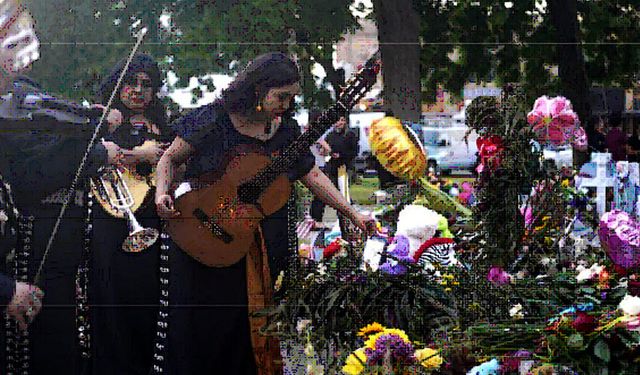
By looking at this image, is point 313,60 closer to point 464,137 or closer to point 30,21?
point 464,137

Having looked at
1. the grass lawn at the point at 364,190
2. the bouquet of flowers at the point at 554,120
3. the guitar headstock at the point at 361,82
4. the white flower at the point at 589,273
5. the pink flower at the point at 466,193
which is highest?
the guitar headstock at the point at 361,82

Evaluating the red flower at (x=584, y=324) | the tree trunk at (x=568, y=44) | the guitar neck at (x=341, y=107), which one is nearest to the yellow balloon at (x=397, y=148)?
the guitar neck at (x=341, y=107)

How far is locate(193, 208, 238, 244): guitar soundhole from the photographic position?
372cm

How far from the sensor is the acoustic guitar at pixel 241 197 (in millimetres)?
3635

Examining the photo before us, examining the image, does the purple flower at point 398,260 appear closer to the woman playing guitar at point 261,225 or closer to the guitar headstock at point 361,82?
the woman playing guitar at point 261,225

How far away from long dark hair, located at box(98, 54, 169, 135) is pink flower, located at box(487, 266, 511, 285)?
1140 mm

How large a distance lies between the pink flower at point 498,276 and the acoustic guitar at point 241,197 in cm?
71

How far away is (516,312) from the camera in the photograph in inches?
136

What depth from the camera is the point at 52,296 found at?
3.80m

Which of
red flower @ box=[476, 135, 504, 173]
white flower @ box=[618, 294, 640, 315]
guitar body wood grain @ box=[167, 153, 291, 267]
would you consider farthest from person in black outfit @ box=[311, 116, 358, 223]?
white flower @ box=[618, 294, 640, 315]

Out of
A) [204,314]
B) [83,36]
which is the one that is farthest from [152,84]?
[204,314]

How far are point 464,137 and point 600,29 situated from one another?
564mm

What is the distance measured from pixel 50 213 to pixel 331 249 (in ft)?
2.99

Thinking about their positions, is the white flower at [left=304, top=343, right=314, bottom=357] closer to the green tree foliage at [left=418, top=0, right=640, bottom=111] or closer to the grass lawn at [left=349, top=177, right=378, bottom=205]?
the grass lawn at [left=349, top=177, right=378, bottom=205]
